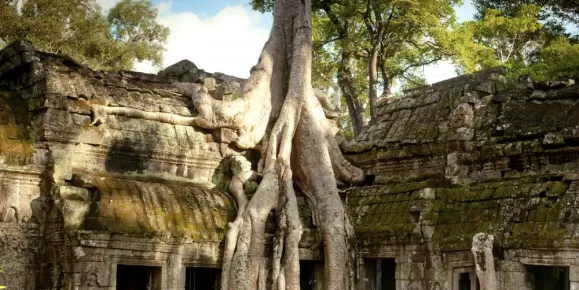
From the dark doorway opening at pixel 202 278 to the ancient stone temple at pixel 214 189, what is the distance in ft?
0.07

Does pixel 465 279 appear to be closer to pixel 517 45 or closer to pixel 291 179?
pixel 291 179

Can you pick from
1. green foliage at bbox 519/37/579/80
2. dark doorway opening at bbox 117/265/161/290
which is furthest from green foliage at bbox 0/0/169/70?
dark doorway opening at bbox 117/265/161/290

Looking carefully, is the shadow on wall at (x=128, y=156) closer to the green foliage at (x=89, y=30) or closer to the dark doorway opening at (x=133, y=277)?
the dark doorway opening at (x=133, y=277)

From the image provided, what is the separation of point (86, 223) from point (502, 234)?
574 centimetres

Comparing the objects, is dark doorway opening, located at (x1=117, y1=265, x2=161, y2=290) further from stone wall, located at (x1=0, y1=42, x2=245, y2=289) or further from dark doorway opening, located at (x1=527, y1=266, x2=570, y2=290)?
dark doorway opening, located at (x1=527, y1=266, x2=570, y2=290)

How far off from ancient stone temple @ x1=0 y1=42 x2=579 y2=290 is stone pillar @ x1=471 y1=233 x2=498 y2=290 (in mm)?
83

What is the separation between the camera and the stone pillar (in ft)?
40.1

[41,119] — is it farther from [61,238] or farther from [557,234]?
[557,234]

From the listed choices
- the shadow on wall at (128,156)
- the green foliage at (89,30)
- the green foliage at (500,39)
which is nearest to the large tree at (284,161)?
the shadow on wall at (128,156)

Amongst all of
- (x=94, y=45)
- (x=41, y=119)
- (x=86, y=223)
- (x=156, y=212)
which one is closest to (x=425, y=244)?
(x=156, y=212)

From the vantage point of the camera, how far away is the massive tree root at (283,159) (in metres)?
13.7

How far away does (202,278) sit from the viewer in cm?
1405

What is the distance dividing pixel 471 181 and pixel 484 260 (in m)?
1.83

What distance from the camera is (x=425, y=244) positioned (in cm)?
1346
